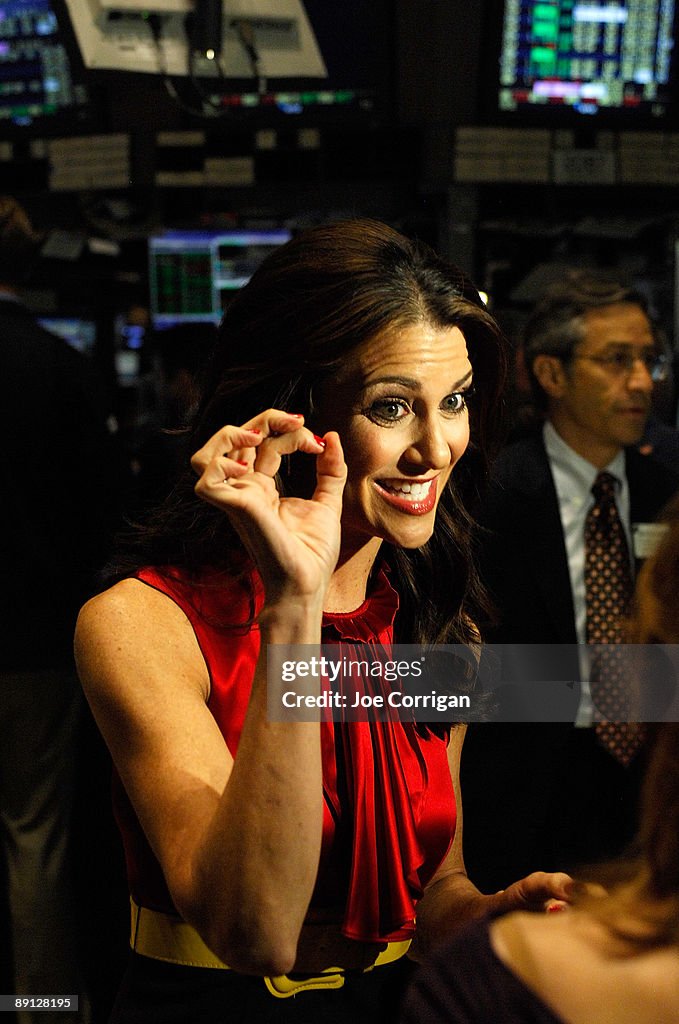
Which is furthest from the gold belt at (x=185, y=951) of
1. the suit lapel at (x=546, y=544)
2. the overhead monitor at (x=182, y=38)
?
the overhead monitor at (x=182, y=38)

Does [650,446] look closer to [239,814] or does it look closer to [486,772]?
[486,772]

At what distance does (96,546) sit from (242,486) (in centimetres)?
71

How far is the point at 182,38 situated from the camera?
159 cm

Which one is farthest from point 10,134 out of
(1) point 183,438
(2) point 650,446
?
(2) point 650,446

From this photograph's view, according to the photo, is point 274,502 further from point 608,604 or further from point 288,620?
point 608,604

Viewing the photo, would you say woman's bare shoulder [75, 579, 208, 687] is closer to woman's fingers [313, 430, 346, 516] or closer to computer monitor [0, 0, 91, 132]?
woman's fingers [313, 430, 346, 516]

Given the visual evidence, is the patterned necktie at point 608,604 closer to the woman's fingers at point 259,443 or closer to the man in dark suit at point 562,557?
the man in dark suit at point 562,557

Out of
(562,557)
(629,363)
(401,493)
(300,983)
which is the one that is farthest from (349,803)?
(629,363)

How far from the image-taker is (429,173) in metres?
1.59

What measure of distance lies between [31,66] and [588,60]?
0.96 m

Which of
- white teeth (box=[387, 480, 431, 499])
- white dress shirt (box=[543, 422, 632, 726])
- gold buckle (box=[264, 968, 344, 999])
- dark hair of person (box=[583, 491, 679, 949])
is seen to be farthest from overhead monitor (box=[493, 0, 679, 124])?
gold buckle (box=[264, 968, 344, 999])

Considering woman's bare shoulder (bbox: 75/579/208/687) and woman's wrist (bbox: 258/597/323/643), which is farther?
woman's bare shoulder (bbox: 75/579/208/687)

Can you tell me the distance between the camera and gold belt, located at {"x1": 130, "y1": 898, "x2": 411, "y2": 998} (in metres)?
1.12

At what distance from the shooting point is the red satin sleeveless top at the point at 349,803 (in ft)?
3.63
